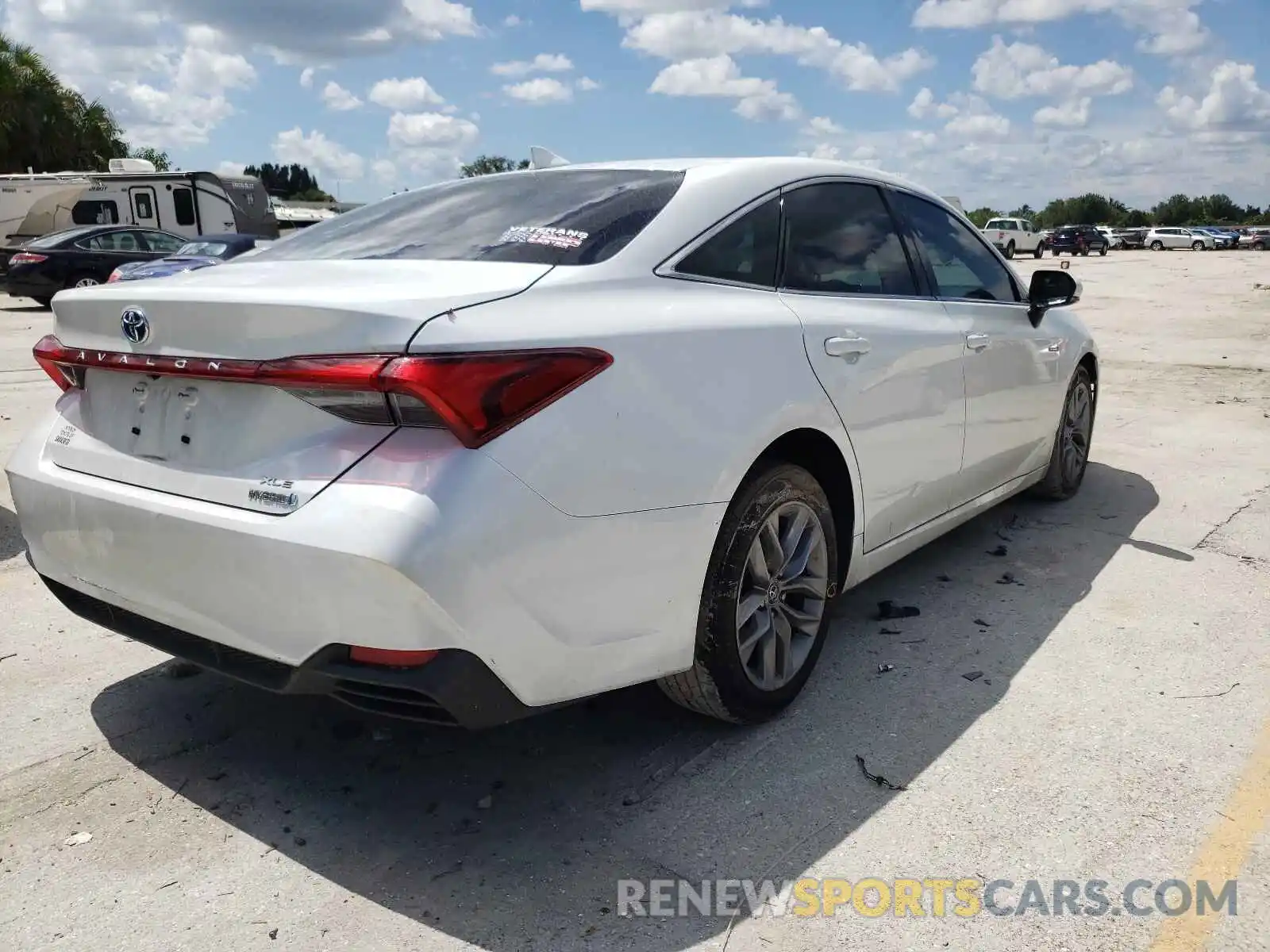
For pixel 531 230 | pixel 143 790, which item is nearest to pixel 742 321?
pixel 531 230

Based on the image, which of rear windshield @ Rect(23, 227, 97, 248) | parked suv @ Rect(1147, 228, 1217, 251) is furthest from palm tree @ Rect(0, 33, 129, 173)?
parked suv @ Rect(1147, 228, 1217, 251)

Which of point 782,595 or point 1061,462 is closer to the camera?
point 782,595

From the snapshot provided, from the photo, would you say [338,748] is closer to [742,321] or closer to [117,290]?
[117,290]

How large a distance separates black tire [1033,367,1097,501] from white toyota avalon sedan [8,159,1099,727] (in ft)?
6.67

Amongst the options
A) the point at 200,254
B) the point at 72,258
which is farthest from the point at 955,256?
the point at 72,258

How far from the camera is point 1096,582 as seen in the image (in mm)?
4355

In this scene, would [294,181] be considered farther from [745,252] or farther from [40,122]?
[745,252]

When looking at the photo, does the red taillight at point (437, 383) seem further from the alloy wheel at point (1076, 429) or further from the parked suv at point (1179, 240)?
the parked suv at point (1179, 240)

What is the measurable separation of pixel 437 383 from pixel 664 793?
4.34 ft

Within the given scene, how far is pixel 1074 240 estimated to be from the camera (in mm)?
51281

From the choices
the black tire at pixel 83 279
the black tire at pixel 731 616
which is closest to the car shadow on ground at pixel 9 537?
the black tire at pixel 731 616

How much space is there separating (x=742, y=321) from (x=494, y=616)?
113 centimetres

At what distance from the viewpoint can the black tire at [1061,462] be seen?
519 cm

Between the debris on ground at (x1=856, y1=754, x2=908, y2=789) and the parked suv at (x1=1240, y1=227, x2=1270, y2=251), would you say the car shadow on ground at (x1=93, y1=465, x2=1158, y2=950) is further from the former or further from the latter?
the parked suv at (x1=1240, y1=227, x2=1270, y2=251)
